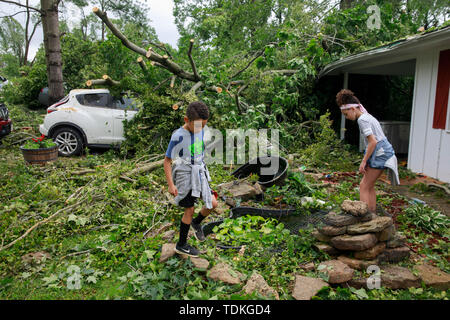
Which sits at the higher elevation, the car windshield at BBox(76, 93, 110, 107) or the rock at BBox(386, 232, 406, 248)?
the car windshield at BBox(76, 93, 110, 107)

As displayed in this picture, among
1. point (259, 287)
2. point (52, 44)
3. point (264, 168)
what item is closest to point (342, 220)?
point (259, 287)

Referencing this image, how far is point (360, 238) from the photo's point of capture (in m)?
3.34

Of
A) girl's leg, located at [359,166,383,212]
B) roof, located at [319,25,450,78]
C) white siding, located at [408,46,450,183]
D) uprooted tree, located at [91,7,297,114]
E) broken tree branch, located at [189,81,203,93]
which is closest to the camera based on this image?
girl's leg, located at [359,166,383,212]

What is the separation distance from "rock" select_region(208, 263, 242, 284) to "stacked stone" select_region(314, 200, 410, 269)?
1097mm

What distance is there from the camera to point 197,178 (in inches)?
130

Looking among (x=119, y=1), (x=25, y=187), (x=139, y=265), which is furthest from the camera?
(x=119, y=1)

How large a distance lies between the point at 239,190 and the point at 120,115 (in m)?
4.29

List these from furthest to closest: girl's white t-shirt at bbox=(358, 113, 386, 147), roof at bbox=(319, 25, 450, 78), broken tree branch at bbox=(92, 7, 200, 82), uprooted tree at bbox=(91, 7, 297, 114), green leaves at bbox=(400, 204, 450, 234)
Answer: uprooted tree at bbox=(91, 7, 297, 114)
broken tree branch at bbox=(92, 7, 200, 82)
roof at bbox=(319, 25, 450, 78)
green leaves at bbox=(400, 204, 450, 234)
girl's white t-shirt at bbox=(358, 113, 386, 147)

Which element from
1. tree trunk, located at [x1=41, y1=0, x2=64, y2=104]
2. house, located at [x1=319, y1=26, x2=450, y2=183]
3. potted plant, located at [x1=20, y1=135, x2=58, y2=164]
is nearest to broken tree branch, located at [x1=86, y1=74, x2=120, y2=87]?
potted plant, located at [x1=20, y1=135, x2=58, y2=164]

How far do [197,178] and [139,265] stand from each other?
3.67 ft

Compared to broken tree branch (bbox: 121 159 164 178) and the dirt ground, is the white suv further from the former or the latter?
the dirt ground

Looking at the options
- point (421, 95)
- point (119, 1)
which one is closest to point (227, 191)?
point (421, 95)

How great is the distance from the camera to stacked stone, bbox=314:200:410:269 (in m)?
3.38

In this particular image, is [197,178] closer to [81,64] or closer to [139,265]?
[139,265]
